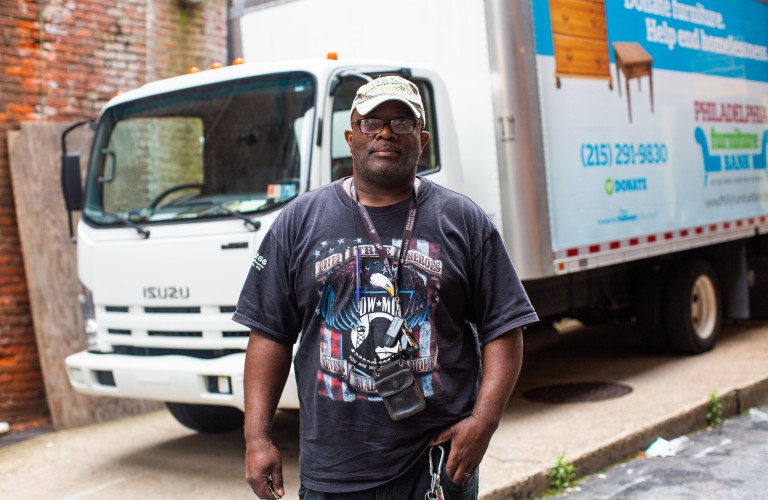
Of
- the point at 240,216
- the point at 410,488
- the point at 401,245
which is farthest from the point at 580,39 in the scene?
the point at 410,488

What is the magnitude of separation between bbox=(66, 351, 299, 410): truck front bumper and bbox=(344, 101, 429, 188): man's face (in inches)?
Result: 105

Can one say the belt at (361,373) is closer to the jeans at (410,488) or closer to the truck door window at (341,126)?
the jeans at (410,488)

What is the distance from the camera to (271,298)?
285 centimetres

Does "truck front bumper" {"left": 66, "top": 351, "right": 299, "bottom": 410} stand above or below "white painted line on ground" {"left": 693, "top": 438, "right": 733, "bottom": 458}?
above

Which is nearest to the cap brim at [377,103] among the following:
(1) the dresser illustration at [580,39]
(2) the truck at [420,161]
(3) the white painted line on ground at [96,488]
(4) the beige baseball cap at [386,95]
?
(4) the beige baseball cap at [386,95]

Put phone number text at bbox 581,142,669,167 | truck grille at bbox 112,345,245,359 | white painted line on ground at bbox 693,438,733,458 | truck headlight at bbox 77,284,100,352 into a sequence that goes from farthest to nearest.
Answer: phone number text at bbox 581,142,669,167, truck headlight at bbox 77,284,100,352, white painted line on ground at bbox 693,438,733,458, truck grille at bbox 112,345,245,359

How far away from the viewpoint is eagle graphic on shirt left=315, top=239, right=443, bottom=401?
2.67 m

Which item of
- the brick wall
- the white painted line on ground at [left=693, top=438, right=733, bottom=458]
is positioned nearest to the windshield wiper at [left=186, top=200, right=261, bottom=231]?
the brick wall

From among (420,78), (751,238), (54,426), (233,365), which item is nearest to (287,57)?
(420,78)

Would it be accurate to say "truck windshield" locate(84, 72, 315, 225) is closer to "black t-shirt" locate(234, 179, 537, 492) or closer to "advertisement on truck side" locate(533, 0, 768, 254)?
"advertisement on truck side" locate(533, 0, 768, 254)

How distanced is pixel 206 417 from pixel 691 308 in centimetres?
452

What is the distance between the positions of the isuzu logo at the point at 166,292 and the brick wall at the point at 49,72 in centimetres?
192

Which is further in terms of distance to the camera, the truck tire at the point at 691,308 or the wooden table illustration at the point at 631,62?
the truck tire at the point at 691,308

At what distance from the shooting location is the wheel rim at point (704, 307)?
30.2ft
